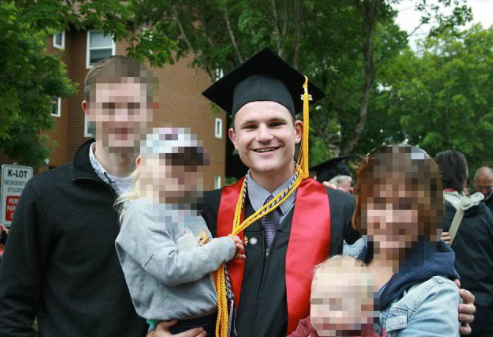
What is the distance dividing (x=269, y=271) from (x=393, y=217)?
700 millimetres

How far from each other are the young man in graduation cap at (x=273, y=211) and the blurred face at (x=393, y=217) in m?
0.47

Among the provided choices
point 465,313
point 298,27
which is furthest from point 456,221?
point 298,27

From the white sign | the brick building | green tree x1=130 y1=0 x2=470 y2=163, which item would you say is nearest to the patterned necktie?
the white sign

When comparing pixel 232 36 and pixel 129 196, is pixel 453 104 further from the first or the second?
pixel 129 196

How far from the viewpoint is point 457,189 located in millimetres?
4523

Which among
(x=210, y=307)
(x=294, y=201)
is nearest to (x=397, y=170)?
(x=294, y=201)

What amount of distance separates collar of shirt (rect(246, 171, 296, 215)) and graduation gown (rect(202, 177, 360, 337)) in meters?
0.04

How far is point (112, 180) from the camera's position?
2402 millimetres

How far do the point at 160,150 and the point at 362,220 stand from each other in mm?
865

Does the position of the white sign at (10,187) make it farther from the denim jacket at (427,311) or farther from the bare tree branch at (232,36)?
the denim jacket at (427,311)

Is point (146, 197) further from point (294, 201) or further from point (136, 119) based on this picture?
point (294, 201)

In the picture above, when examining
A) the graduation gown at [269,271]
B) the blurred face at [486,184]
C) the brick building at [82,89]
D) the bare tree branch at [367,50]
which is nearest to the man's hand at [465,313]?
the graduation gown at [269,271]

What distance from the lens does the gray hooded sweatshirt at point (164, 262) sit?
2078mm

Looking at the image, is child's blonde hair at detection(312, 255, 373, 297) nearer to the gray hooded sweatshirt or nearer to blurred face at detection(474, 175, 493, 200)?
the gray hooded sweatshirt
